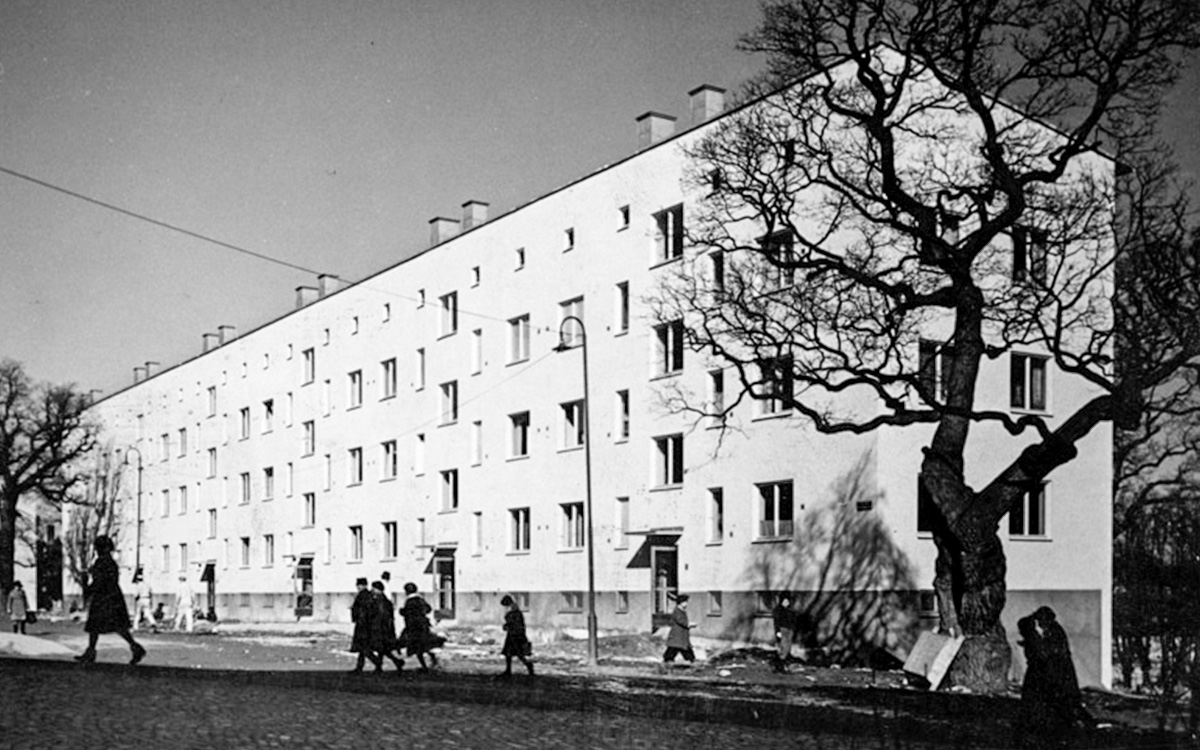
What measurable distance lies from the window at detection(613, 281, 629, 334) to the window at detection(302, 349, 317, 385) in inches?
1016

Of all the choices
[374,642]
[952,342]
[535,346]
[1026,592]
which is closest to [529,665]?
[374,642]

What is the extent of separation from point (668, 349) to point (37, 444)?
18.2 metres

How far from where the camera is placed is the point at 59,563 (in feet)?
175

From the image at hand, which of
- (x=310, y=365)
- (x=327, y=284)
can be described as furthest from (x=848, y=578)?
(x=327, y=284)

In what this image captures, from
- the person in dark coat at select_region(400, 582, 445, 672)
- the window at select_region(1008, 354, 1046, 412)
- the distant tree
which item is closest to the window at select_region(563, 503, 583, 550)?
the window at select_region(1008, 354, 1046, 412)

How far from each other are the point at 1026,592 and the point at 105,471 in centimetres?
3433

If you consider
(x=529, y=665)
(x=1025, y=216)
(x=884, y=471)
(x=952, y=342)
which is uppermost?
(x=1025, y=216)

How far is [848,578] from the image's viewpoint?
34281mm

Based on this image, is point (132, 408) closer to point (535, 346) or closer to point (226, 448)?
point (226, 448)

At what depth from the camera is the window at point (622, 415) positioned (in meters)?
42.8

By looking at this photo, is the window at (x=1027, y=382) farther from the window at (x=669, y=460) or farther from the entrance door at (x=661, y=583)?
the entrance door at (x=661, y=583)

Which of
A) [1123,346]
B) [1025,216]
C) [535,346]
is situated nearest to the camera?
[1123,346]

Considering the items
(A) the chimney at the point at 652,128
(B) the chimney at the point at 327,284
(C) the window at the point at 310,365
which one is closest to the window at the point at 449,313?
(A) the chimney at the point at 652,128

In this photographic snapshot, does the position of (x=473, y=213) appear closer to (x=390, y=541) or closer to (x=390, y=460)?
(x=390, y=460)
